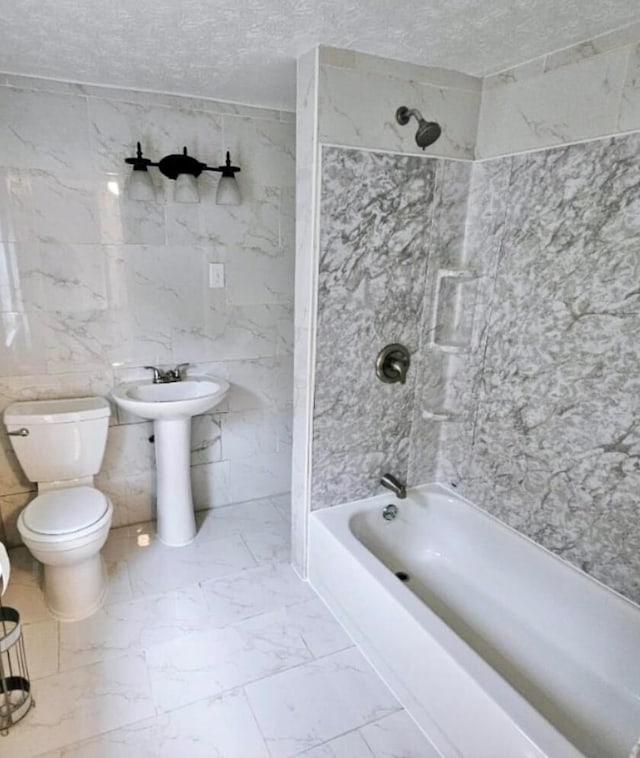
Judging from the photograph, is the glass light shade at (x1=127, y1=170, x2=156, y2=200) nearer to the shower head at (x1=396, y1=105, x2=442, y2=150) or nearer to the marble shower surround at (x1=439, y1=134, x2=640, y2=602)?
the shower head at (x1=396, y1=105, x2=442, y2=150)

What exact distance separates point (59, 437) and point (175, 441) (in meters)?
0.51

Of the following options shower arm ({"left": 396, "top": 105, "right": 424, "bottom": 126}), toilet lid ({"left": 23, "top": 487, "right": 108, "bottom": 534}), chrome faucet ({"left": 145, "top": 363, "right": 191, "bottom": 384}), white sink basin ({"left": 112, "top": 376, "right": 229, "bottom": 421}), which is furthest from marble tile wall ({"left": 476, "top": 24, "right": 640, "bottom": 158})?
toilet lid ({"left": 23, "top": 487, "right": 108, "bottom": 534})

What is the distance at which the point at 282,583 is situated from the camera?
2.35 m

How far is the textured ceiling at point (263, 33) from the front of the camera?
1444 millimetres

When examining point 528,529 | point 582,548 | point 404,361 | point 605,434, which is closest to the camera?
point 605,434

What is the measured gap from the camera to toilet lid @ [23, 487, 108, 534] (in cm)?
201

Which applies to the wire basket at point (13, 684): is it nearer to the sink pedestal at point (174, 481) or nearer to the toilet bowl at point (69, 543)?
the toilet bowl at point (69, 543)

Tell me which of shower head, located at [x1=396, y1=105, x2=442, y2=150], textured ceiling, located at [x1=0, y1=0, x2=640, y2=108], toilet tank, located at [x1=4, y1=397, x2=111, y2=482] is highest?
textured ceiling, located at [x1=0, y1=0, x2=640, y2=108]

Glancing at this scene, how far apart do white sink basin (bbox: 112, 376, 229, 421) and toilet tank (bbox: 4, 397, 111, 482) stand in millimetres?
143

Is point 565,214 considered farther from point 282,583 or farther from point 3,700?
point 3,700

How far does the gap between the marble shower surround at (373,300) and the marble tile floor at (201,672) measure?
58 centimetres

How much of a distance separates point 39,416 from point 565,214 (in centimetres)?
228

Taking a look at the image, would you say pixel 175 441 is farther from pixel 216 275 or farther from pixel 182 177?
pixel 182 177

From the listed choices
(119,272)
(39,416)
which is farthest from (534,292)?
(39,416)
